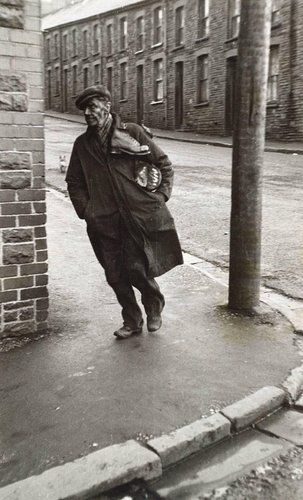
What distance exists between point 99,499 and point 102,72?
3986 centimetres

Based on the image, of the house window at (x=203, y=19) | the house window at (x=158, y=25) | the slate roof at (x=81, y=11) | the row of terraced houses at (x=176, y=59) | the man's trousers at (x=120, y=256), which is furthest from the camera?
the slate roof at (x=81, y=11)

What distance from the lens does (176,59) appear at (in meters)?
31.4

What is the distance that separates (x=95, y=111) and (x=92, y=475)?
2634mm

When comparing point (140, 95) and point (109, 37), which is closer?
point (140, 95)

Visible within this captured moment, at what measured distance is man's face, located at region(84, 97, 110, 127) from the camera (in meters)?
4.38

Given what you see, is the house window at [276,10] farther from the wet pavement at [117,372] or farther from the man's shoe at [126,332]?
the man's shoe at [126,332]

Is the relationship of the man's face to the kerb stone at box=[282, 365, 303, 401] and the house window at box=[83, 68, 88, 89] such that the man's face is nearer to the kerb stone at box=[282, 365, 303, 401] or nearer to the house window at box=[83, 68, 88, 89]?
the kerb stone at box=[282, 365, 303, 401]

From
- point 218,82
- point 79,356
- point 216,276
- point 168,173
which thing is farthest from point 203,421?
point 218,82

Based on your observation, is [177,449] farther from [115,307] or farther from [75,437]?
[115,307]

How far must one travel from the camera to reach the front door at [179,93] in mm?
31562

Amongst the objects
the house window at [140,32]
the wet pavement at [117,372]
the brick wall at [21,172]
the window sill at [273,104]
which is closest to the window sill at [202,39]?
the window sill at [273,104]

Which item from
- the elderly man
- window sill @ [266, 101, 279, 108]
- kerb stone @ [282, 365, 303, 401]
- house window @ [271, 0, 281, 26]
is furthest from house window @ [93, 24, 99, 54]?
kerb stone @ [282, 365, 303, 401]

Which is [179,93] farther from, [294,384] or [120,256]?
[294,384]

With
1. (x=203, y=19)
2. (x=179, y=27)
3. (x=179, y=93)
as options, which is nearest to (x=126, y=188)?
(x=203, y=19)
